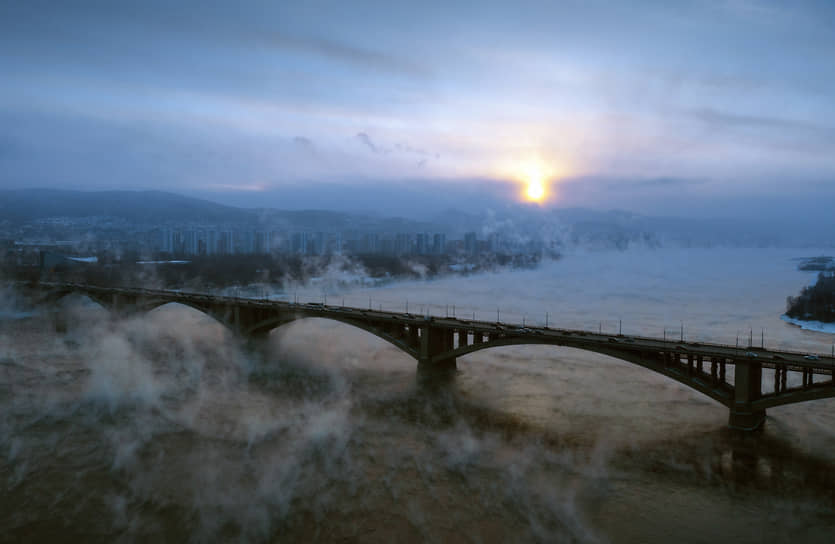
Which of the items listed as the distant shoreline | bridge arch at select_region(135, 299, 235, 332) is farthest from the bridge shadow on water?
the distant shoreline

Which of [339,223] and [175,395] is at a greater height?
[339,223]

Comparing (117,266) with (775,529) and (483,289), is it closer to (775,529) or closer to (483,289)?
(483,289)

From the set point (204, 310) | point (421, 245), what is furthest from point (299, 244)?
point (204, 310)

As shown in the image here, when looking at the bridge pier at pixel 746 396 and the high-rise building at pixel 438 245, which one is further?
the high-rise building at pixel 438 245

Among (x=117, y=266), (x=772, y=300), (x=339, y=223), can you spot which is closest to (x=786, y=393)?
(x=772, y=300)

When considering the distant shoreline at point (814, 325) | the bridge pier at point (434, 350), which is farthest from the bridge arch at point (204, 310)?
the distant shoreline at point (814, 325)

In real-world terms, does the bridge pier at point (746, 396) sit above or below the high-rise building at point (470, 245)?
below

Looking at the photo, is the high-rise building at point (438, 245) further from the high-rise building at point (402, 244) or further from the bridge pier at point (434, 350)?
the bridge pier at point (434, 350)
